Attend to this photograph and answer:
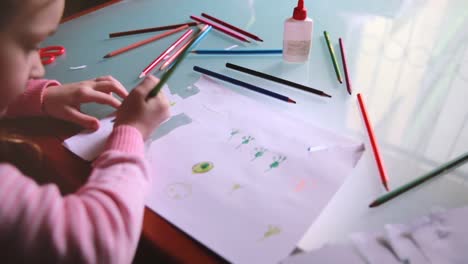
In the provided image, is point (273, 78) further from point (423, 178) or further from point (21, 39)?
point (21, 39)

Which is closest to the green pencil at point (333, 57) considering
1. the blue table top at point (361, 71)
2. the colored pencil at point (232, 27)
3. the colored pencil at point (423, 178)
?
the blue table top at point (361, 71)

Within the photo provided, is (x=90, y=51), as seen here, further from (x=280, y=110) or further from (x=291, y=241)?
(x=291, y=241)

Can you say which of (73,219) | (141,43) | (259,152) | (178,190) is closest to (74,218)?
(73,219)

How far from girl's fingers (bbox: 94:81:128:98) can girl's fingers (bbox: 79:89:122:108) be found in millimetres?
16

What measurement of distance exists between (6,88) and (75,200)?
14 cm

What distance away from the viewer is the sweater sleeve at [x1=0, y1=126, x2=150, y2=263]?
43 centimetres

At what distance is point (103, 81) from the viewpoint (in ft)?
2.24

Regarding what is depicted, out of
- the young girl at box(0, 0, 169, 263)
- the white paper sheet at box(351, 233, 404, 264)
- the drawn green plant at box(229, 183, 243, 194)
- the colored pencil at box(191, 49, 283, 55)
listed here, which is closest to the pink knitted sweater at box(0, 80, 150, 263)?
the young girl at box(0, 0, 169, 263)

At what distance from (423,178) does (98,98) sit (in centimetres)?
46

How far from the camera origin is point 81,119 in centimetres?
63

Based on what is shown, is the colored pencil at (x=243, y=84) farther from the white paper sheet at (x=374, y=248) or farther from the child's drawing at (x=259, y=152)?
the white paper sheet at (x=374, y=248)

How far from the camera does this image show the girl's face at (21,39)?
454 mm

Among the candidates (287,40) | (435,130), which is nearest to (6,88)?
(287,40)

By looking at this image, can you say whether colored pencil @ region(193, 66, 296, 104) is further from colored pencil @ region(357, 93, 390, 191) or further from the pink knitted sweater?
the pink knitted sweater
